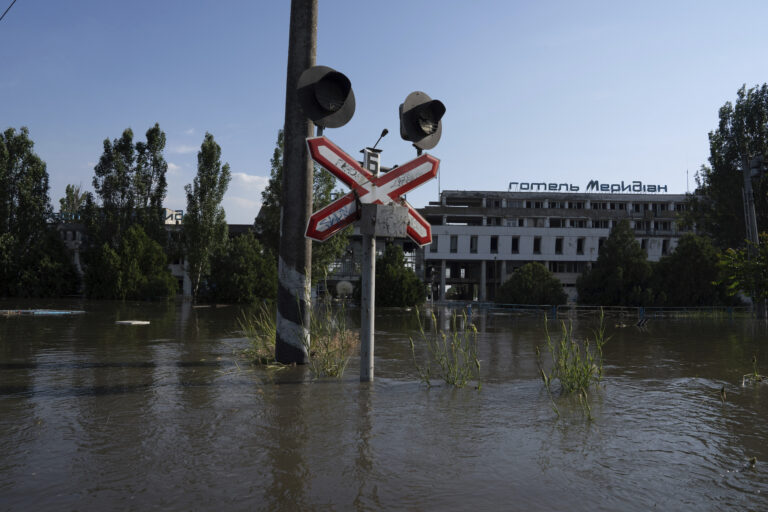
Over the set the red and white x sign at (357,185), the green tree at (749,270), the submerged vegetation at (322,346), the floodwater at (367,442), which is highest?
the red and white x sign at (357,185)

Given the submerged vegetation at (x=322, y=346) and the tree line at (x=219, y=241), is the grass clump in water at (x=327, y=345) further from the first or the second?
the tree line at (x=219, y=241)

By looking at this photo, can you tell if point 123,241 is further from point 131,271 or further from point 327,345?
point 327,345

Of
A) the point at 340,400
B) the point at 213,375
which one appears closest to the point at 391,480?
the point at 340,400

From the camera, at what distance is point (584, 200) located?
84625mm

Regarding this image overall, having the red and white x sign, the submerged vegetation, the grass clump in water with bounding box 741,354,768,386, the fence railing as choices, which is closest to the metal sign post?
the red and white x sign

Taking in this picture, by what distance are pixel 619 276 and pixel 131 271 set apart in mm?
34892

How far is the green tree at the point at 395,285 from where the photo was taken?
4106 cm

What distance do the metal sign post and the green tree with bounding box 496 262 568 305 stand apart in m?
31.9

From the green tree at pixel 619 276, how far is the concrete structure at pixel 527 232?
3241 cm

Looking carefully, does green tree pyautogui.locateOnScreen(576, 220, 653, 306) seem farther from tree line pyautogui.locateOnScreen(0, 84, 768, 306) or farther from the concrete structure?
the concrete structure

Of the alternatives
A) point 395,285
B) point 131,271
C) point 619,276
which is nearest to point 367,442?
point 619,276

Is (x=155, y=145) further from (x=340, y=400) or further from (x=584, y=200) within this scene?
(x=584, y=200)

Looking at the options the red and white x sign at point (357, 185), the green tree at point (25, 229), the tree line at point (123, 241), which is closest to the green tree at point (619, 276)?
the tree line at point (123, 241)

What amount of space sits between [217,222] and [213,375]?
4102cm
